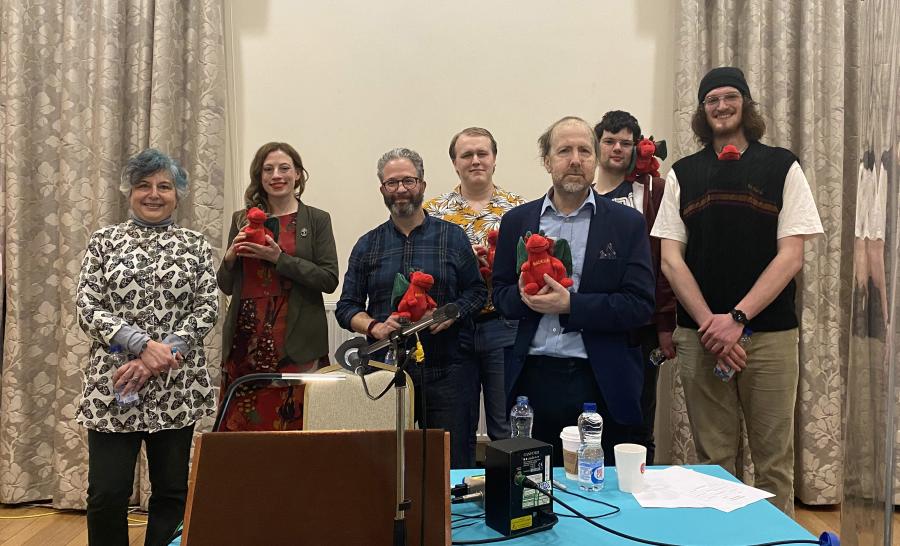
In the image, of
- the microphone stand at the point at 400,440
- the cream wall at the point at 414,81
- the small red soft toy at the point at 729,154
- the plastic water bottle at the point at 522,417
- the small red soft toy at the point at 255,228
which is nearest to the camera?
the microphone stand at the point at 400,440

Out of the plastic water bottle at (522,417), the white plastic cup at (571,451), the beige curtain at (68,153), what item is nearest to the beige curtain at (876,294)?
the white plastic cup at (571,451)

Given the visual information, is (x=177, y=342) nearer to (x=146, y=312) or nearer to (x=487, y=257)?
(x=146, y=312)

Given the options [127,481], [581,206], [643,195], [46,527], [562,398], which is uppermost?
[643,195]

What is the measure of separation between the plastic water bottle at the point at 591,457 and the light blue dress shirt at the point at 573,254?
0.52 meters

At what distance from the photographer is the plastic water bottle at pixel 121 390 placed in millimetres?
2062

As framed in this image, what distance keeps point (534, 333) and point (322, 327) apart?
3.11 ft

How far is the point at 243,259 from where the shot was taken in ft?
8.38

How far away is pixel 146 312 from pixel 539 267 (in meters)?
1.29

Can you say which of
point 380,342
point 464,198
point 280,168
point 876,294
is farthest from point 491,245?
point 876,294

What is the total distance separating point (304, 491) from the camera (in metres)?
1.00

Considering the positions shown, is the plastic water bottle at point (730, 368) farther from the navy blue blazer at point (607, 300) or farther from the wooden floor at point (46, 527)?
the wooden floor at point (46, 527)

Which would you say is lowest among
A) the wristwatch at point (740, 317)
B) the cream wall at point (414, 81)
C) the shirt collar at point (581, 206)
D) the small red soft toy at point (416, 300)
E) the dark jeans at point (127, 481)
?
the dark jeans at point (127, 481)

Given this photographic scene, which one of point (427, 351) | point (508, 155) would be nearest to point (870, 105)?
point (427, 351)

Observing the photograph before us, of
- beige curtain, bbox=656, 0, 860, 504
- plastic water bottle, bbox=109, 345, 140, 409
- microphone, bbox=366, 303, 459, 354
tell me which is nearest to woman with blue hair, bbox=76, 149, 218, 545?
plastic water bottle, bbox=109, 345, 140, 409
